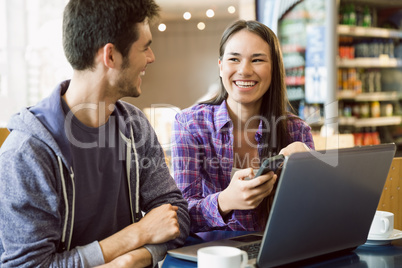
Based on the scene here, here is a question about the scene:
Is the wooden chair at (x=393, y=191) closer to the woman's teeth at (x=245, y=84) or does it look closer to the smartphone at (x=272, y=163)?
the woman's teeth at (x=245, y=84)

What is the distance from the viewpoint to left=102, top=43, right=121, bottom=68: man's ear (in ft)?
3.93

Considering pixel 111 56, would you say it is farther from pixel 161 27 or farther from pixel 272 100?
pixel 161 27

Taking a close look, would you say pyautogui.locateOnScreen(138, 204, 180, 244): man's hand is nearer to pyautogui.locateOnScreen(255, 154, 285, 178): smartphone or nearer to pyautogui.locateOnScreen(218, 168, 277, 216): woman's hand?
pyautogui.locateOnScreen(218, 168, 277, 216): woman's hand

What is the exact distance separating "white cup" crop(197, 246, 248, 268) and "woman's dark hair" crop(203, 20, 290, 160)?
0.92 meters

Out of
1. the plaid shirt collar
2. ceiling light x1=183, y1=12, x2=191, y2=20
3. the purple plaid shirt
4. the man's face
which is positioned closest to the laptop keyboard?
the purple plaid shirt

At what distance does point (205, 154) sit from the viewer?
1649 millimetres

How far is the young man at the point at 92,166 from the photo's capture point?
38.9 inches

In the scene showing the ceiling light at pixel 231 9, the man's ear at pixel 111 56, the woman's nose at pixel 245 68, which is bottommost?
the man's ear at pixel 111 56

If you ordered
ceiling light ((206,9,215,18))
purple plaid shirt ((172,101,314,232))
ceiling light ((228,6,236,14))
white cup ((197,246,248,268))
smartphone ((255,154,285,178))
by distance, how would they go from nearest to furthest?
1. white cup ((197,246,248,268))
2. smartphone ((255,154,285,178))
3. purple plaid shirt ((172,101,314,232))
4. ceiling light ((228,6,236,14))
5. ceiling light ((206,9,215,18))

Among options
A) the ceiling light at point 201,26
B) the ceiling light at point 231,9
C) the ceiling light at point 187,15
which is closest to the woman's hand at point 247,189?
the ceiling light at point 231,9

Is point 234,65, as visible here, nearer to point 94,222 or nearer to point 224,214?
point 224,214

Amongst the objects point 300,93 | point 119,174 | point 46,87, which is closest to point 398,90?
point 300,93

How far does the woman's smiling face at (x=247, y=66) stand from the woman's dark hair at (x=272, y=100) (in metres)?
0.03

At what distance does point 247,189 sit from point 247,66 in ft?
2.15
